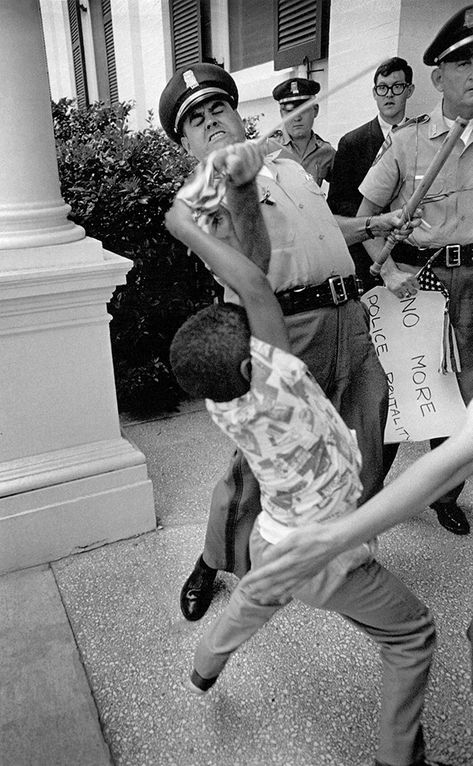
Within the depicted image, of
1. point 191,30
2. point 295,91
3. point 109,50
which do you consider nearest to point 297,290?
point 295,91

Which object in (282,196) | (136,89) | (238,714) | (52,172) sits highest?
(136,89)

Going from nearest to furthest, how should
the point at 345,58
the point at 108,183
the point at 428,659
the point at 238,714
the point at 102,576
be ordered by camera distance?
the point at 428,659
the point at 238,714
the point at 102,576
the point at 108,183
the point at 345,58

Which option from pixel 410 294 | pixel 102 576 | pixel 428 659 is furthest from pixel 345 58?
pixel 428 659

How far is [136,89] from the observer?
9125mm

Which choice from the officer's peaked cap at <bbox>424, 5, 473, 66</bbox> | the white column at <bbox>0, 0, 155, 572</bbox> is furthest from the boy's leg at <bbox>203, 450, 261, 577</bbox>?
the officer's peaked cap at <bbox>424, 5, 473, 66</bbox>

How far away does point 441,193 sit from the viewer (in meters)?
2.47

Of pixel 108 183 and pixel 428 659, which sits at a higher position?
pixel 108 183

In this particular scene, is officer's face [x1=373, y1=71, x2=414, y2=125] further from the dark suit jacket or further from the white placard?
the white placard

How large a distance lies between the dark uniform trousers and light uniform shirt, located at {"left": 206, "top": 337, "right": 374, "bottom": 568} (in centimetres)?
53

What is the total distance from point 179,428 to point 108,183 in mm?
1550

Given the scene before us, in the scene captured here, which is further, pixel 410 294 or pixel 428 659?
pixel 410 294

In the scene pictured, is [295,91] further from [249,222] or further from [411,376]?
[249,222]

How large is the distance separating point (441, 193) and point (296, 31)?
3786 mm

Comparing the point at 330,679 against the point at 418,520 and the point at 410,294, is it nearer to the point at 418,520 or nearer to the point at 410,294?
the point at 418,520
